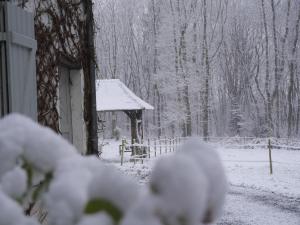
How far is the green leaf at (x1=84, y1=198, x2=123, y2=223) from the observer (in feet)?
2.09

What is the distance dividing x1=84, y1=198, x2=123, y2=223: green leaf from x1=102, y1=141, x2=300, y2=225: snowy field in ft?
22.9

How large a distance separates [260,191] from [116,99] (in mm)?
9364

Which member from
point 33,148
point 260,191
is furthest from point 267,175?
point 33,148

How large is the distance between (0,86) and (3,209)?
238 centimetres

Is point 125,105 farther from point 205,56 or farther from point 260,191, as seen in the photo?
point 205,56

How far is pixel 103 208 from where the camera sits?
2.12 ft

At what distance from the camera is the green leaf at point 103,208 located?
637mm

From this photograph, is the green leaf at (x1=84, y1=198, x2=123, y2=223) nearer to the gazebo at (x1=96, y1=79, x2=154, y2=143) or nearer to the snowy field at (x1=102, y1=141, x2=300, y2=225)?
the snowy field at (x1=102, y1=141, x2=300, y2=225)

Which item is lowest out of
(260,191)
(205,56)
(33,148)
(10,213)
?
(260,191)

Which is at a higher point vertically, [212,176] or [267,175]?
[212,176]

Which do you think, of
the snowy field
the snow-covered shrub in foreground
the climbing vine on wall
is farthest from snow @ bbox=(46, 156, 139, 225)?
the snowy field

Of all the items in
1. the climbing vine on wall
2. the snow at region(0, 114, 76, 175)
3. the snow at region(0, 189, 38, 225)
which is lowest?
the snow at region(0, 189, 38, 225)

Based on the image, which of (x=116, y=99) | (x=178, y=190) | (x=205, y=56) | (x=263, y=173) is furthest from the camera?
(x=205, y=56)

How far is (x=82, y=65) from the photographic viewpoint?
5.56 meters
